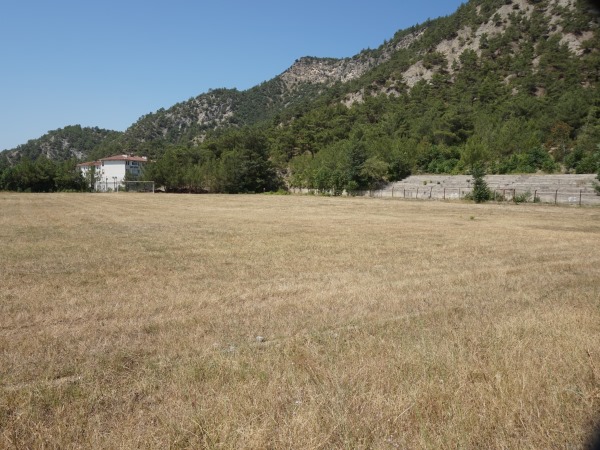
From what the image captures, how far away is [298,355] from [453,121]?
8623cm

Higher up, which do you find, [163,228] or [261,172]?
[261,172]

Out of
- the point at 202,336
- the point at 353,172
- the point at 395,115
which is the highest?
the point at 395,115

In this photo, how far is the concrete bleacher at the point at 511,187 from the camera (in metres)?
45.6

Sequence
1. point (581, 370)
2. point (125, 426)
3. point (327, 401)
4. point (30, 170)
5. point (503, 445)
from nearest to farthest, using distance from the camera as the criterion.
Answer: point (503, 445) → point (125, 426) → point (327, 401) → point (581, 370) → point (30, 170)

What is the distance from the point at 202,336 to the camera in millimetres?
5727

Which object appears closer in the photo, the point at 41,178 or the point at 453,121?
the point at 453,121

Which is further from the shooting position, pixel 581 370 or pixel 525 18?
pixel 525 18

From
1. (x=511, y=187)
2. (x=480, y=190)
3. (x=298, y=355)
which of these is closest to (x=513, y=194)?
(x=480, y=190)

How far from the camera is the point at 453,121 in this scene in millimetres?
82125

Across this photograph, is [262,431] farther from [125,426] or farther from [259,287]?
[259,287]

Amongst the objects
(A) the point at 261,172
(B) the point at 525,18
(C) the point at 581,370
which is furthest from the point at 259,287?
(B) the point at 525,18

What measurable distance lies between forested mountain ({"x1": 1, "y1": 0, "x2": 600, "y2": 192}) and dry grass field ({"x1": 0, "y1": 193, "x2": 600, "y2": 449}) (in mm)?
39839

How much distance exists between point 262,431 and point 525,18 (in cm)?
17032

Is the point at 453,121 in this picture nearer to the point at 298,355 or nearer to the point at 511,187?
the point at 511,187
